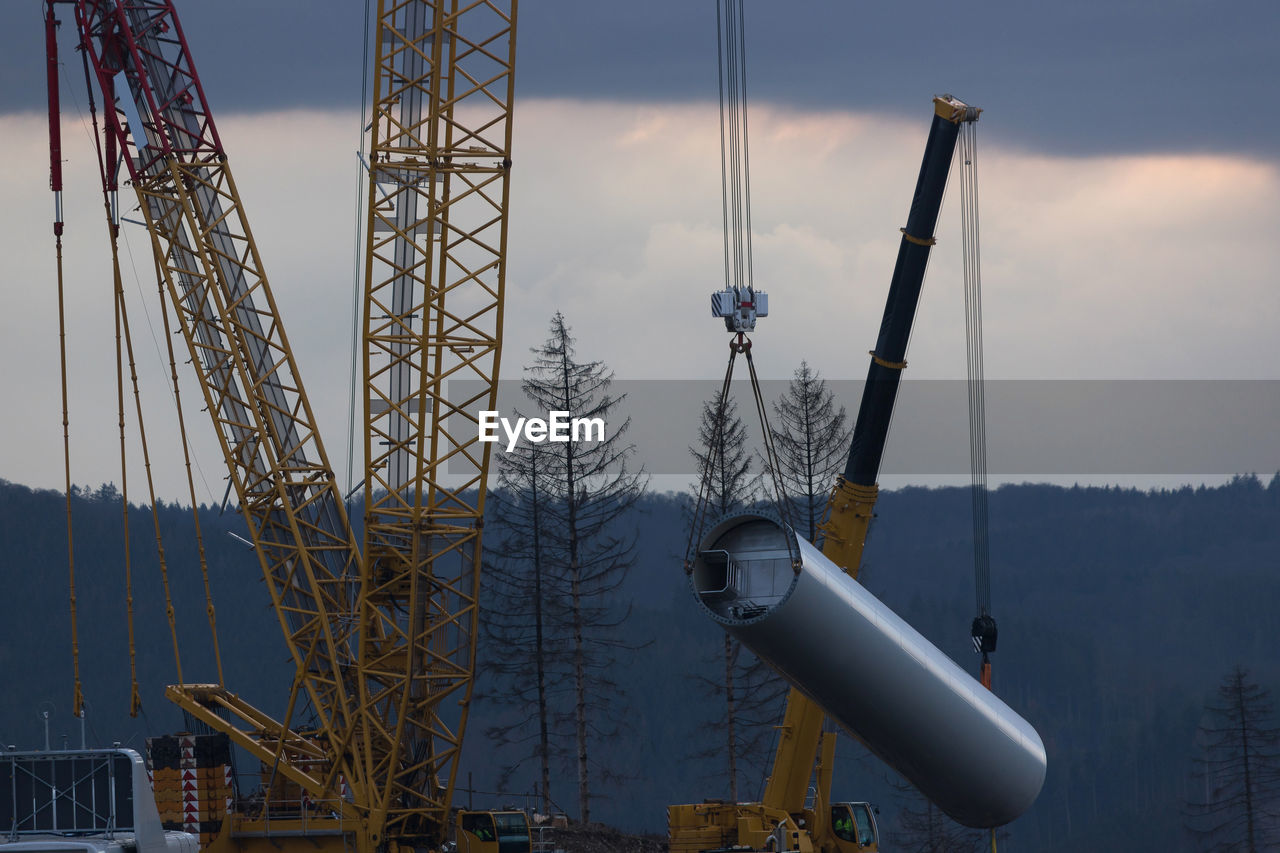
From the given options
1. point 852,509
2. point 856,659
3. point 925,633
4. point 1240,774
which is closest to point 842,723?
point 856,659

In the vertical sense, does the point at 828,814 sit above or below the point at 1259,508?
below

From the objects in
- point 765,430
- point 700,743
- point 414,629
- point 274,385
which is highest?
point 274,385

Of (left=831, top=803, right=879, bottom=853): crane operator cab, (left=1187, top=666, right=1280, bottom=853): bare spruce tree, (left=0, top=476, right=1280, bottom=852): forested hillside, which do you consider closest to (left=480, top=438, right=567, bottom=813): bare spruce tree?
(left=831, top=803, right=879, bottom=853): crane operator cab

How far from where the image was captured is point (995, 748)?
28281mm

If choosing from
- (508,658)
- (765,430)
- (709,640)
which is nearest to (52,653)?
(709,640)

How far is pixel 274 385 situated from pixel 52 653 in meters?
78.3

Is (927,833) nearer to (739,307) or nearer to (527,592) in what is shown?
(527,592)

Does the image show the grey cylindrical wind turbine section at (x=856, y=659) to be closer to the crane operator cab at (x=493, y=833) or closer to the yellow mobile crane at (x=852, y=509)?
the yellow mobile crane at (x=852, y=509)

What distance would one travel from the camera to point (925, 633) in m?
113

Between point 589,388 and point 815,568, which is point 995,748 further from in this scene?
point 589,388

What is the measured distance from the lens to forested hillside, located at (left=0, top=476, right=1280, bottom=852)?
102 metres

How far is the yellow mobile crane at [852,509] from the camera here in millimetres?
34156

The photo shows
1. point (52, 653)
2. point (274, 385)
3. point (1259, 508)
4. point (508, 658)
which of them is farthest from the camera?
point (1259, 508)

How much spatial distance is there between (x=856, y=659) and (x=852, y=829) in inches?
448
